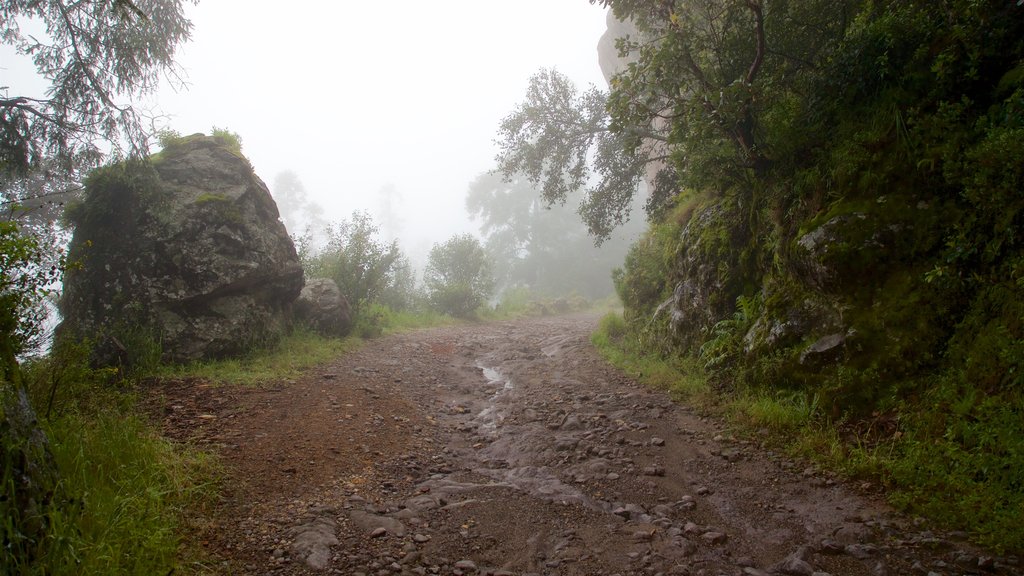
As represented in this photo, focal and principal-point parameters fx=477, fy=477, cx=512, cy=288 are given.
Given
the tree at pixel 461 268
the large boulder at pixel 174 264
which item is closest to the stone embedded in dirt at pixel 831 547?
the large boulder at pixel 174 264

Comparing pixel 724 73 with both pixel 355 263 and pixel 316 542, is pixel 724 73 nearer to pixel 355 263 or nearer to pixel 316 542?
pixel 316 542

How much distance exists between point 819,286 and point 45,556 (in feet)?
21.9

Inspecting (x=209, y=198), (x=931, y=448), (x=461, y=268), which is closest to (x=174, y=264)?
(x=209, y=198)

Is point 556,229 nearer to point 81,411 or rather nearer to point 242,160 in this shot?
point 242,160

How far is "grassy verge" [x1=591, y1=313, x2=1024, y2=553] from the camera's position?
10.0 feet

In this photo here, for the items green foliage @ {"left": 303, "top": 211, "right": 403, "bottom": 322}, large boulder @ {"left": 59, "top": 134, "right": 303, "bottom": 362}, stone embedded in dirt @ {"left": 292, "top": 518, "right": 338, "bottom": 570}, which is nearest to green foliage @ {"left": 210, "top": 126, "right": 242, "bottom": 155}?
large boulder @ {"left": 59, "top": 134, "right": 303, "bottom": 362}

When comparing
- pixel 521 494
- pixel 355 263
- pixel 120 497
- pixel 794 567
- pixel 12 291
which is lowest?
pixel 794 567

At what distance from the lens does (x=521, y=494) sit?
168 inches

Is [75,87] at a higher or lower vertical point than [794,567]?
higher

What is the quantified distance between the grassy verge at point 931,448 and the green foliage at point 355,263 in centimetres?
1061

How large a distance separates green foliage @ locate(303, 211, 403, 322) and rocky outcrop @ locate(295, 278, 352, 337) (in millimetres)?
1035

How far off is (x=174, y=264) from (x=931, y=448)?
34.3 feet

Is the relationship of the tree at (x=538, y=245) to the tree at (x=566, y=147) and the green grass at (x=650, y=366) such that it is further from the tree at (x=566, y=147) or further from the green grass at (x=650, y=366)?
the green grass at (x=650, y=366)

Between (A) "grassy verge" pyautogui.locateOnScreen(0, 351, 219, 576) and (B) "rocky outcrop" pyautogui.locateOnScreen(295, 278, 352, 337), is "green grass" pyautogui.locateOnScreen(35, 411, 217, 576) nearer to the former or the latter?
(A) "grassy verge" pyautogui.locateOnScreen(0, 351, 219, 576)
